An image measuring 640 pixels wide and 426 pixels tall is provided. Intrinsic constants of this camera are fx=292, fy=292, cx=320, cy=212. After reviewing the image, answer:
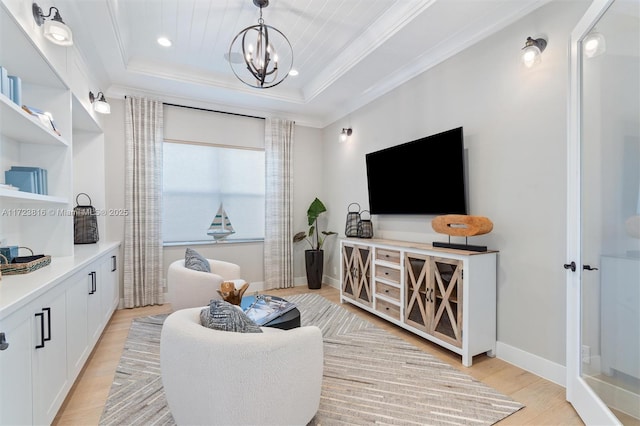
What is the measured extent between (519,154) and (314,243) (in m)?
3.44

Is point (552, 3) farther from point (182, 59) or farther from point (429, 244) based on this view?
point (182, 59)

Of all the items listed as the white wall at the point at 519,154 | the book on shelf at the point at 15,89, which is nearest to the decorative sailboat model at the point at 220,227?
the book on shelf at the point at 15,89

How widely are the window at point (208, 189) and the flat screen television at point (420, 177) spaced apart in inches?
76.0

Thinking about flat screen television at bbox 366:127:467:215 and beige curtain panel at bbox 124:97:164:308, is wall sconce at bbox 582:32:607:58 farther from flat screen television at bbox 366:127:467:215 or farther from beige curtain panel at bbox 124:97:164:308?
beige curtain panel at bbox 124:97:164:308

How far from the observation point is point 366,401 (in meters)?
1.91

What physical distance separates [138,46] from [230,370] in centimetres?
357

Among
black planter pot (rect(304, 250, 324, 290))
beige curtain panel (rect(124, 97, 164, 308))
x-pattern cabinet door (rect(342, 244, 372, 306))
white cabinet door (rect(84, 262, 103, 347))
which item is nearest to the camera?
white cabinet door (rect(84, 262, 103, 347))

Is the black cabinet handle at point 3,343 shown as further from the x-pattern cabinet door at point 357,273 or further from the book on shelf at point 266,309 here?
the x-pattern cabinet door at point 357,273

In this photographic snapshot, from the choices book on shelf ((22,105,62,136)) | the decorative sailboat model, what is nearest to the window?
the decorative sailboat model

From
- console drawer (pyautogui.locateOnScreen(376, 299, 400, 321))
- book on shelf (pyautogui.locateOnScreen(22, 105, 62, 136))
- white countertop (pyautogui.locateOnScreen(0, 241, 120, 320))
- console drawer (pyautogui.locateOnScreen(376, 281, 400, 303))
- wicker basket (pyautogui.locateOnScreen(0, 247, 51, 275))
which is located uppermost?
book on shelf (pyautogui.locateOnScreen(22, 105, 62, 136))

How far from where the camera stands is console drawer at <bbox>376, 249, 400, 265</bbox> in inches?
122

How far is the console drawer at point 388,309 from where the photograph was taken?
309 cm

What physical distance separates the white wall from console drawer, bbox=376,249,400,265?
17.5 inches

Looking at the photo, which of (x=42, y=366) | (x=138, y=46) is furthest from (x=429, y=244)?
(x=138, y=46)
